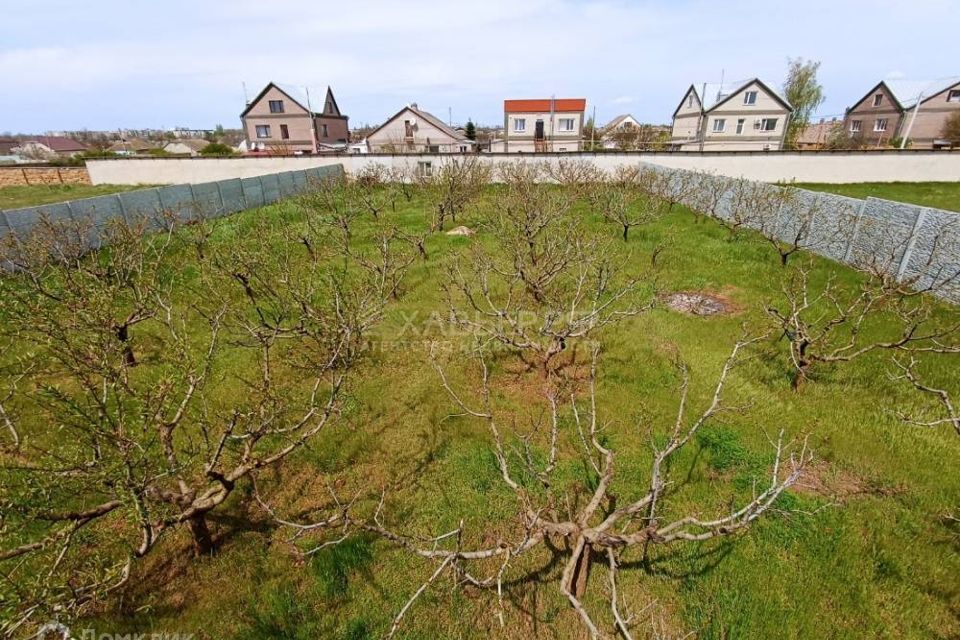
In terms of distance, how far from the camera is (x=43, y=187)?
27969mm

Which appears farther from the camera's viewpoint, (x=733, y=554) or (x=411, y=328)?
(x=411, y=328)

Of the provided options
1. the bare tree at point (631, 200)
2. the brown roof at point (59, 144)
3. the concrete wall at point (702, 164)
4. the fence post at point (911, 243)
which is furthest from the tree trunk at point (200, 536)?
the brown roof at point (59, 144)

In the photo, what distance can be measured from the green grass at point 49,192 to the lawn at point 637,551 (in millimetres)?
26908

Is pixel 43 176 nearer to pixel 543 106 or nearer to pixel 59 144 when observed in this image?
pixel 543 106

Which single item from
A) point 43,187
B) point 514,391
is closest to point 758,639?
point 514,391

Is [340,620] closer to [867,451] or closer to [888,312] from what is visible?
[867,451]

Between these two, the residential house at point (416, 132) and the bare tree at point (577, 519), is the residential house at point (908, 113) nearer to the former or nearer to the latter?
the residential house at point (416, 132)

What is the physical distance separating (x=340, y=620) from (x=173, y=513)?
168cm

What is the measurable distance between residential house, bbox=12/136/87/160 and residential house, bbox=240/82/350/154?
37.4 metres

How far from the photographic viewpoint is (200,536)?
3807mm

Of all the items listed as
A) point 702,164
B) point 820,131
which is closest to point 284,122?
point 702,164

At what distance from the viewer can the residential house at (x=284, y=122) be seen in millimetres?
42000

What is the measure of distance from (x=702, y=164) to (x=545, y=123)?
20144mm

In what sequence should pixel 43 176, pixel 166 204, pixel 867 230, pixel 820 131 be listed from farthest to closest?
pixel 820 131 → pixel 43 176 → pixel 166 204 → pixel 867 230
